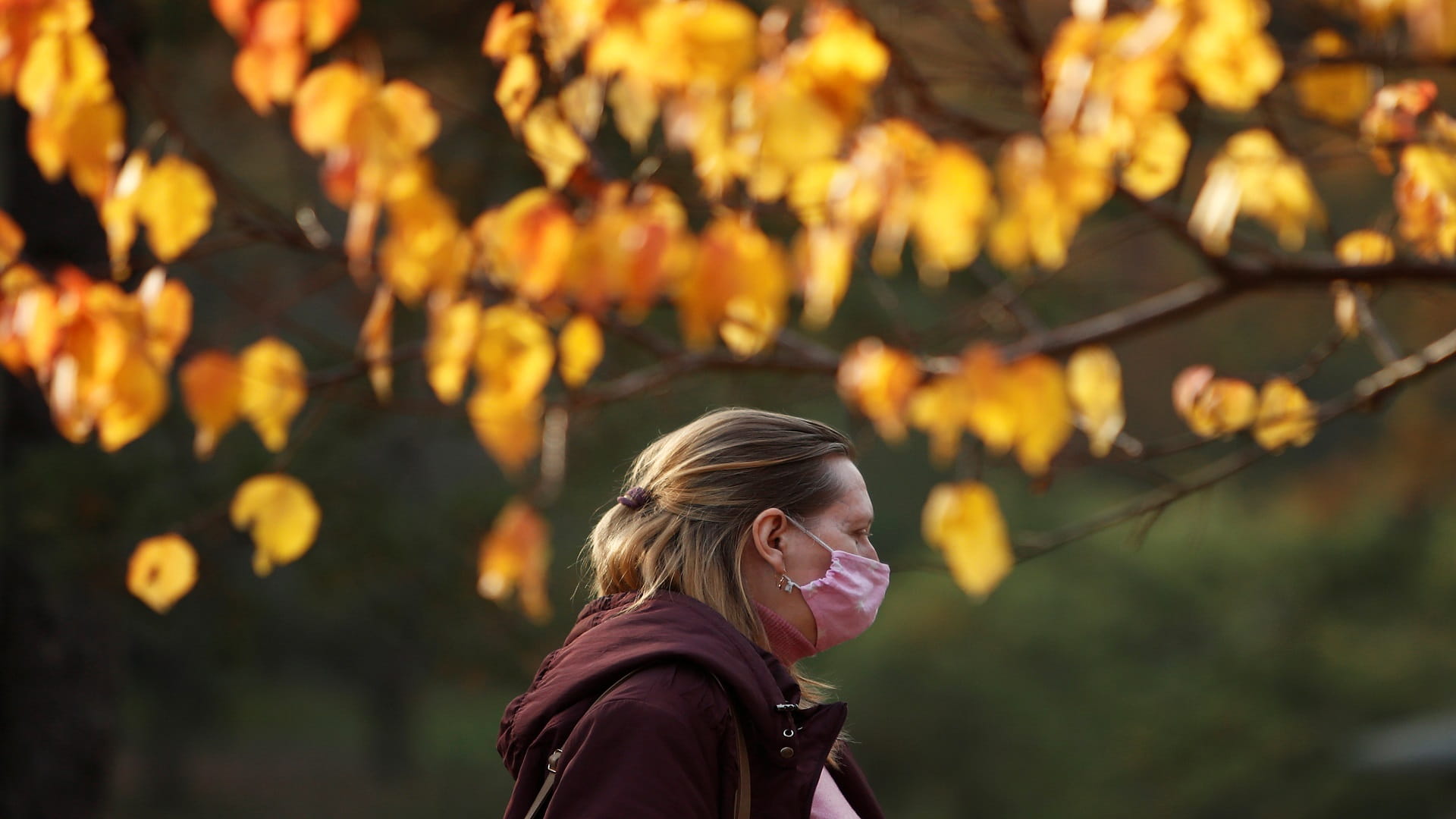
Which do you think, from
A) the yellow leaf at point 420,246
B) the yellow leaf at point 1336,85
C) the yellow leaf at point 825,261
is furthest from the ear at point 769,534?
the yellow leaf at point 1336,85

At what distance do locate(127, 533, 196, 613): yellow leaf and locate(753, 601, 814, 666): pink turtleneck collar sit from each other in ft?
5.34

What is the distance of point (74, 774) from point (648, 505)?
4.46 m

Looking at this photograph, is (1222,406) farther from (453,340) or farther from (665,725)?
(665,725)

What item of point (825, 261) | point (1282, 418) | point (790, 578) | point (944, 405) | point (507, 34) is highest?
point (507, 34)

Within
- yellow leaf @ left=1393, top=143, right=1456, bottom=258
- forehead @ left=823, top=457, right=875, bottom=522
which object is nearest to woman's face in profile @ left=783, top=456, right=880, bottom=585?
forehead @ left=823, top=457, right=875, bottom=522

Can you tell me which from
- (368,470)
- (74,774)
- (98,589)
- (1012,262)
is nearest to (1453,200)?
(1012,262)

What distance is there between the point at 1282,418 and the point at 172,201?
224cm

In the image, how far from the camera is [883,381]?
113 inches

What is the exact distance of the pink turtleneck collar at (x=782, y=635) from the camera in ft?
6.15

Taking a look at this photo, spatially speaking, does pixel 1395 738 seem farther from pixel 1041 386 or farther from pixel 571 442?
pixel 1041 386

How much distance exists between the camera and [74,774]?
5.37m

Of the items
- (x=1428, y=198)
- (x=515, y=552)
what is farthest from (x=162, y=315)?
(x=1428, y=198)

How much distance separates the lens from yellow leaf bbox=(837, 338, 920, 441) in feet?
9.41

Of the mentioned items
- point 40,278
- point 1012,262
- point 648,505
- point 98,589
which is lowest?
point 98,589
